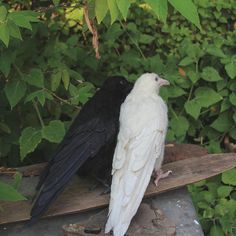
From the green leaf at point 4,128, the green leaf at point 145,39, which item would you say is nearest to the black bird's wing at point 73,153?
the green leaf at point 4,128

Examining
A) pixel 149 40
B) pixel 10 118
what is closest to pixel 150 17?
pixel 149 40

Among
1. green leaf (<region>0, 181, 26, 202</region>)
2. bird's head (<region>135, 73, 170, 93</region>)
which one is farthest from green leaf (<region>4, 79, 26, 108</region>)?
green leaf (<region>0, 181, 26, 202</region>)

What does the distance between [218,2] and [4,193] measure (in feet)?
10.4

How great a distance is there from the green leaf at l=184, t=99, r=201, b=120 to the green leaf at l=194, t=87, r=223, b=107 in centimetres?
4

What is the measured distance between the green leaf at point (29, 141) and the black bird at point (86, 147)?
1.12 ft

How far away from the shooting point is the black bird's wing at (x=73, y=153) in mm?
2930

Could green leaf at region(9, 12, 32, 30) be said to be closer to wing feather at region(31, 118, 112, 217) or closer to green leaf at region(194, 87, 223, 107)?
wing feather at region(31, 118, 112, 217)

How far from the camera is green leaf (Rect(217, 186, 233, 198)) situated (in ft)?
13.1

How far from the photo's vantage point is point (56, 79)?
372 cm

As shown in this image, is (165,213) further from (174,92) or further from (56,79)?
(174,92)

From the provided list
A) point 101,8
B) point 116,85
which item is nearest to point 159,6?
point 101,8

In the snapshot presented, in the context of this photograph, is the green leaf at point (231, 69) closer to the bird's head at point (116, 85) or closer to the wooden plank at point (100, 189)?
the wooden plank at point (100, 189)

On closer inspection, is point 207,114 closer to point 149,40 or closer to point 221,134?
point 221,134

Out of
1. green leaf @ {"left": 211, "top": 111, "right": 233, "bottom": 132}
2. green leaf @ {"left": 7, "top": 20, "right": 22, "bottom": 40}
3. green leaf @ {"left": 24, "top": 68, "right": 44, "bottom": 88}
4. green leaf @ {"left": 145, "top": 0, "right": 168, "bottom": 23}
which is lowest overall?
green leaf @ {"left": 211, "top": 111, "right": 233, "bottom": 132}
